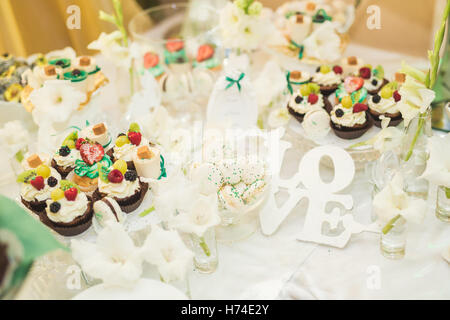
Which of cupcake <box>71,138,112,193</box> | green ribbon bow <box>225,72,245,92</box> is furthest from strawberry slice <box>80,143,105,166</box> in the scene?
green ribbon bow <box>225,72,245,92</box>

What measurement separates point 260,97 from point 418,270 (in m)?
0.92

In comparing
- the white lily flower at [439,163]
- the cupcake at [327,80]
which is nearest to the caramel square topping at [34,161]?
the cupcake at [327,80]

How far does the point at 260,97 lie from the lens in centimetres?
194

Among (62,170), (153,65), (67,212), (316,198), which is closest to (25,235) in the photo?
(67,212)

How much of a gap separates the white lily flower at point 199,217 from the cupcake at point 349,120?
0.63 metres

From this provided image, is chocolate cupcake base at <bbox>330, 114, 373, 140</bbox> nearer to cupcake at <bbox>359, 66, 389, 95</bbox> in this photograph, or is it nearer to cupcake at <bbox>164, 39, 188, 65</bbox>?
cupcake at <bbox>359, 66, 389, 95</bbox>

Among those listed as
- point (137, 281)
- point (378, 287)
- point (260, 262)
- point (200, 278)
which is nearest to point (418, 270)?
point (378, 287)

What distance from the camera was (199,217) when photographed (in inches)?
48.9

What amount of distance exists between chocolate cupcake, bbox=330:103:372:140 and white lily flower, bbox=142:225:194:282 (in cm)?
76

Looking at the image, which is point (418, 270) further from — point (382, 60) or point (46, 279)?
point (382, 60)

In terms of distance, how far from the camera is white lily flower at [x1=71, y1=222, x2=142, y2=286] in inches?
45.1

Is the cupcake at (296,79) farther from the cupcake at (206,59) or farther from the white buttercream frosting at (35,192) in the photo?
the white buttercream frosting at (35,192)

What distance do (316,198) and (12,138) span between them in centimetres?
114

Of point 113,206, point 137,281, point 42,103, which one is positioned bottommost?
→ point 137,281
